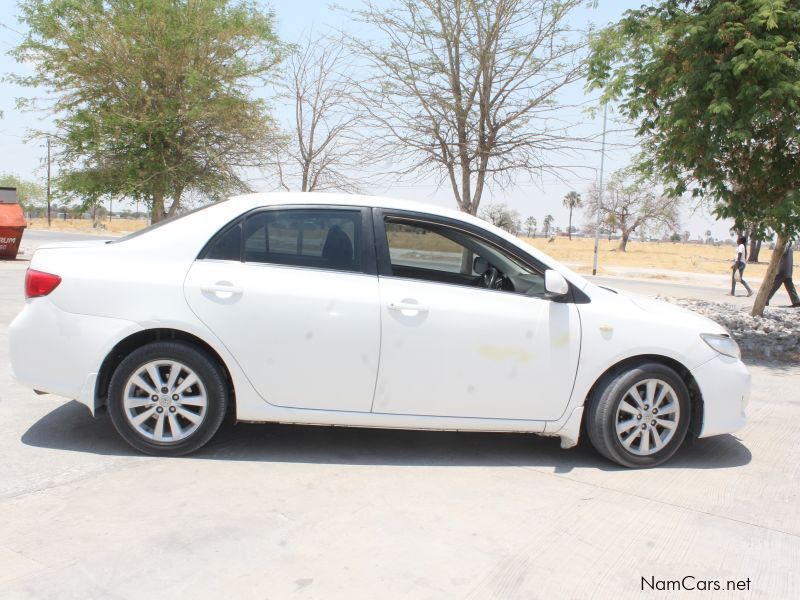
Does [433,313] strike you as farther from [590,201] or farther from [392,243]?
[590,201]

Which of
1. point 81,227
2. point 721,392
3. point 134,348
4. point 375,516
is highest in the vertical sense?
point 81,227

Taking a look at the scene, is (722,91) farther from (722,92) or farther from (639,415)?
(639,415)

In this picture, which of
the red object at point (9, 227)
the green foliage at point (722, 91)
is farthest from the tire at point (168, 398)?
the red object at point (9, 227)

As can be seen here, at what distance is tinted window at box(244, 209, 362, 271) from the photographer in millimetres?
4438

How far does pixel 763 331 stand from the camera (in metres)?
11.0

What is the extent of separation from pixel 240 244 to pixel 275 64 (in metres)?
14.2

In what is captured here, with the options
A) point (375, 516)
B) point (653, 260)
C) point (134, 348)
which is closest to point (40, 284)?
point (134, 348)

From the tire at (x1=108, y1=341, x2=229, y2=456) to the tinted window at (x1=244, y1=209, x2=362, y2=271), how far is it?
0.76 m

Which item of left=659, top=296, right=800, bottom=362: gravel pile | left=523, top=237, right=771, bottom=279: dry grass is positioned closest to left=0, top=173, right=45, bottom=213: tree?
left=523, top=237, right=771, bottom=279: dry grass

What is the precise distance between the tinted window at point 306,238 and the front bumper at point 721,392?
236 cm

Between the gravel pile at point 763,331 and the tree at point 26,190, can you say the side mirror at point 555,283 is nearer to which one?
the gravel pile at point 763,331

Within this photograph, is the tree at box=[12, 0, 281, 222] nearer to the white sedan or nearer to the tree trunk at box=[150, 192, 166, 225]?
the tree trunk at box=[150, 192, 166, 225]

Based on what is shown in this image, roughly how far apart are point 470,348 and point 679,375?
143cm

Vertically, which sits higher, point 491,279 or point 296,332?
point 491,279
